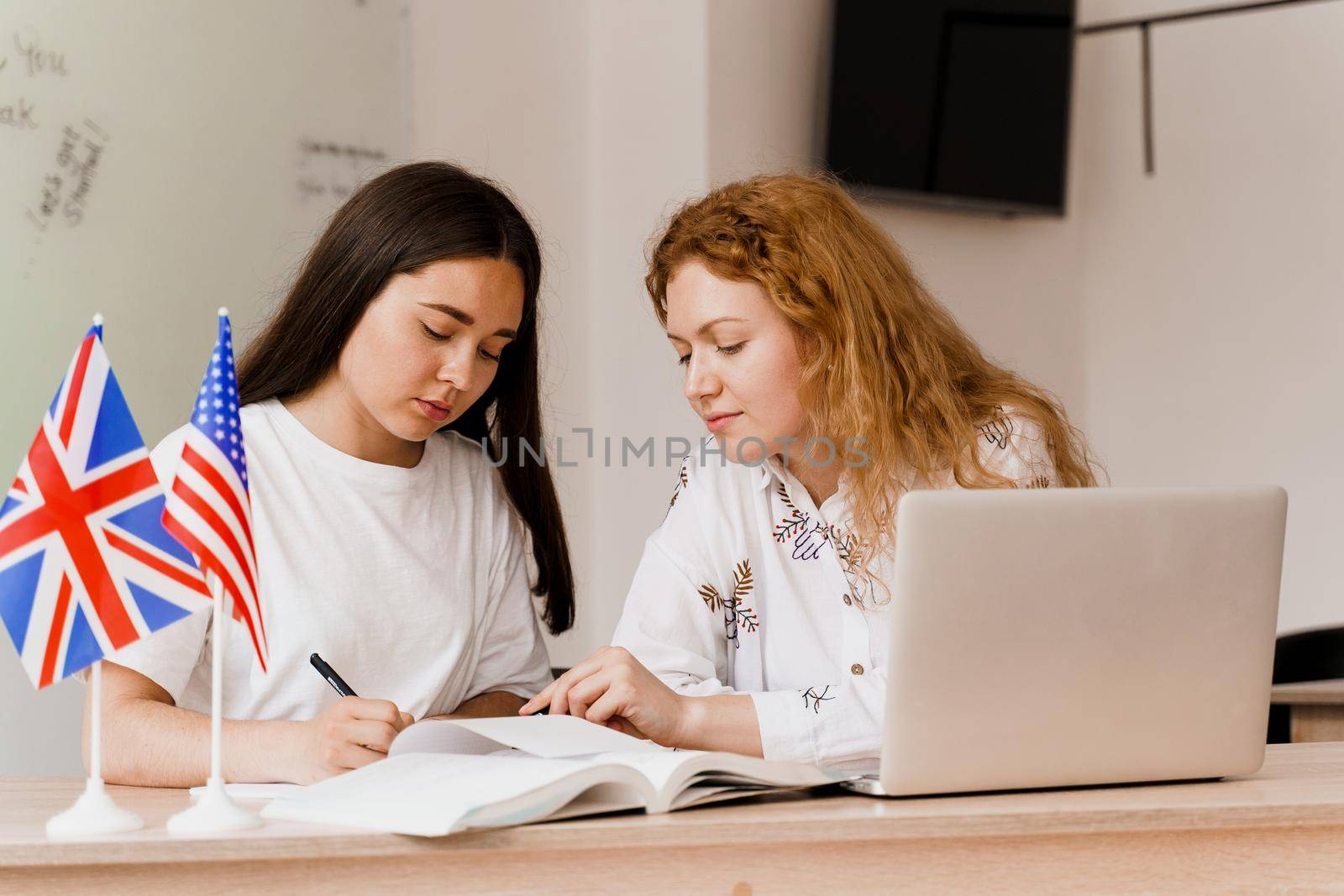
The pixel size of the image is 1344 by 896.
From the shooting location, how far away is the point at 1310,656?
2.43 metres

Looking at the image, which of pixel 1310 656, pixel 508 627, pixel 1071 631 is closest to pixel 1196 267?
pixel 1310 656

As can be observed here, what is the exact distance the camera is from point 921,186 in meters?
3.12

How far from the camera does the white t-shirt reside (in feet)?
4.73

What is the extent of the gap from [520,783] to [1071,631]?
1.32ft

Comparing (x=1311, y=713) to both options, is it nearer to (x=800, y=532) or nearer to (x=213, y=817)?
(x=800, y=532)

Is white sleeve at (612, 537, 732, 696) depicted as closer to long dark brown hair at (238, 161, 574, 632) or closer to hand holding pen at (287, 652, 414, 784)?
long dark brown hair at (238, 161, 574, 632)

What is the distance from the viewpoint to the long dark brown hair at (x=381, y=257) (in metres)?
1.50

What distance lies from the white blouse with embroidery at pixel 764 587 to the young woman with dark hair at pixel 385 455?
226mm

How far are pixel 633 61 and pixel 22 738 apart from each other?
5.53 ft

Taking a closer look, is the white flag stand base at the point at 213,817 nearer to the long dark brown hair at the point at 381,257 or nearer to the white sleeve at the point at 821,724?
the white sleeve at the point at 821,724

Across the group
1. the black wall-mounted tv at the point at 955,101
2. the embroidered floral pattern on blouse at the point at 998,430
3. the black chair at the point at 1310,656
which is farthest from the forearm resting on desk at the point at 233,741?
Answer: the black wall-mounted tv at the point at 955,101

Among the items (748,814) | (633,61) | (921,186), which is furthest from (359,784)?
(921,186)

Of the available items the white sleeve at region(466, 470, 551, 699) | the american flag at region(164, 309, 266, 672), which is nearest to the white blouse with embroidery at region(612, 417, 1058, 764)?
the white sleeve at region(466, 470, 551, 699)

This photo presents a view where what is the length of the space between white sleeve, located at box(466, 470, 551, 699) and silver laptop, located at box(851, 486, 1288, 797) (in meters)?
0.76
